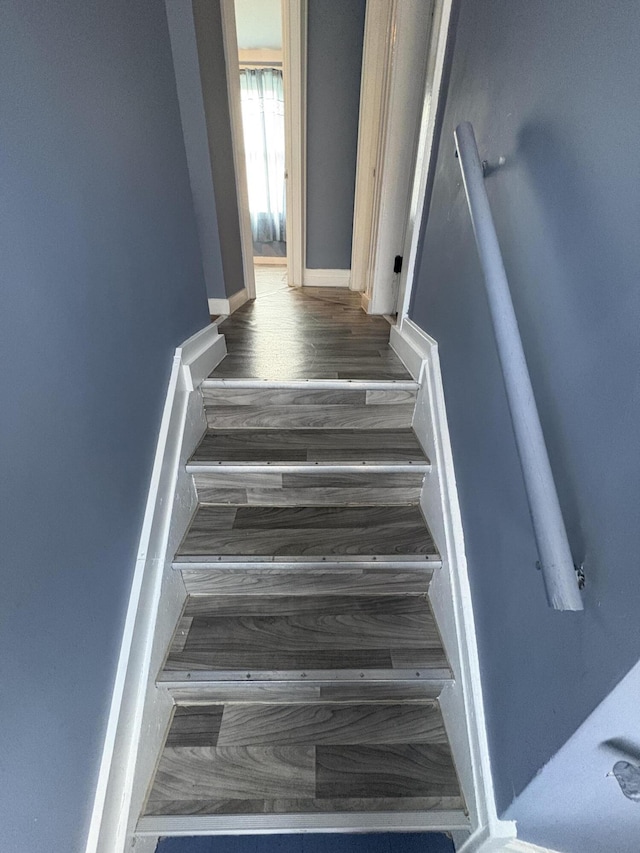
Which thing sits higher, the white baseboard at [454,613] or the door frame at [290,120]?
the door frame at [290,120]

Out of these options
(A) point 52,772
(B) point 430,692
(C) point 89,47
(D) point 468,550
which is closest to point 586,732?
(D) point 468,550

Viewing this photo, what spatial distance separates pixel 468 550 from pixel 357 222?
111 inches

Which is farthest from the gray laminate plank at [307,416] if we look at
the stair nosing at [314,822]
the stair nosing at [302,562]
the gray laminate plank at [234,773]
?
the stair nosing at [314,822]

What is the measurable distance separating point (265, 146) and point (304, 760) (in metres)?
5.44

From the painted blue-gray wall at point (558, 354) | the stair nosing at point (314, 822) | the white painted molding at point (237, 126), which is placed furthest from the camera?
the white painted molding at point (237, 126)

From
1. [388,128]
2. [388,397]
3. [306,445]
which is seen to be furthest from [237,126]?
[306,445]

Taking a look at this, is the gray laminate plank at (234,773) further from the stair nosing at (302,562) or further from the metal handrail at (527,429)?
the metal handrail at (527,429)

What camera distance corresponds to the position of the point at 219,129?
215cm

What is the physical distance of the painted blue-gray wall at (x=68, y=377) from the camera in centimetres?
63

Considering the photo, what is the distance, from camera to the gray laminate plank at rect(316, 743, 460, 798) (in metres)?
0.97

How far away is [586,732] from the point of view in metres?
0.59

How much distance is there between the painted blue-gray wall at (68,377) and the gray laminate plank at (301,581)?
341mm

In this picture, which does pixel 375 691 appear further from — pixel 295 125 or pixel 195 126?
pixel 295 125

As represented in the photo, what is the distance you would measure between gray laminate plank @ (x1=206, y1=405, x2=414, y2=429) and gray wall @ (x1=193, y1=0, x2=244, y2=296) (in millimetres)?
1262
